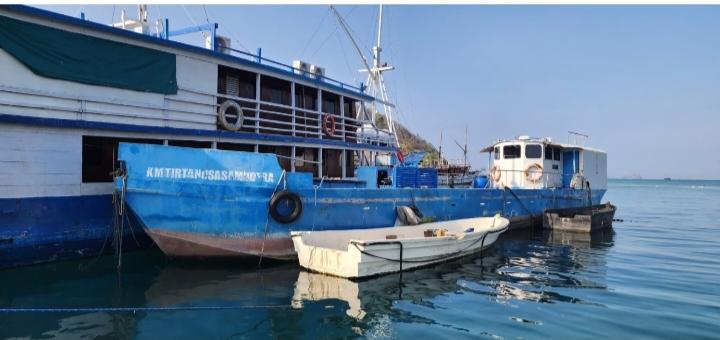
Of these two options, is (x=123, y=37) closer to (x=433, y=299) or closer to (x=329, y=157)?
(x=329, y=157)

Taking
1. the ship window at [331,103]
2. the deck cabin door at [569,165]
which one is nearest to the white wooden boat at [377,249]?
the ship window at [331,103]

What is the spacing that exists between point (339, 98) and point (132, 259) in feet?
29.2

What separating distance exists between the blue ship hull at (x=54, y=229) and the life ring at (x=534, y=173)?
16.3 metres

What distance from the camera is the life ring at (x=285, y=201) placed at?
9.71 metres

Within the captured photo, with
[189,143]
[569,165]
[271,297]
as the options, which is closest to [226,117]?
[189,143]

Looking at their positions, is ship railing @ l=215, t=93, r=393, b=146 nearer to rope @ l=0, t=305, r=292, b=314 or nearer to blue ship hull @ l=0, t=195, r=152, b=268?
blue ship hull @ l=0, t=195, r=152, b=268

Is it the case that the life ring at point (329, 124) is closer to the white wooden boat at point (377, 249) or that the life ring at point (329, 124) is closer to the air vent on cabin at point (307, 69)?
the air vent on cabin at point (307, 69)

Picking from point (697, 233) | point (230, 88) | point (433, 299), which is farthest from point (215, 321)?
point (697, 233)

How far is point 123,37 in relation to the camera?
33.4 ft

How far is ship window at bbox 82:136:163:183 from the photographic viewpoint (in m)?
9.95

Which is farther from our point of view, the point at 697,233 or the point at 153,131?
the point at 697,233

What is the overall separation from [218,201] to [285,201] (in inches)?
56.2

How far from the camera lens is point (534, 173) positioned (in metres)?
20.2

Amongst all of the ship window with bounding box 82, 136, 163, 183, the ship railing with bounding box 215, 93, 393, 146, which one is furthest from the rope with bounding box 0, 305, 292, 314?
the ship railing with bounding box 215, 93, 393, 146
